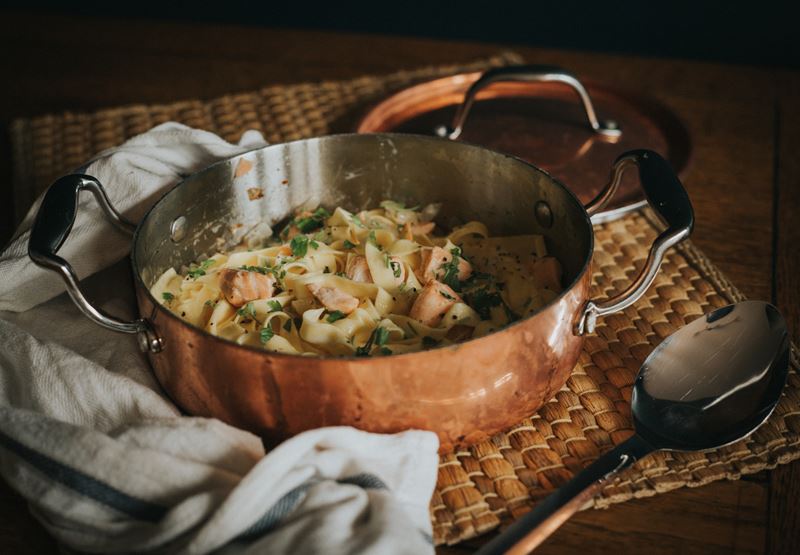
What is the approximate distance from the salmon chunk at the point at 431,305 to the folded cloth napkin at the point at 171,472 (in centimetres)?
25

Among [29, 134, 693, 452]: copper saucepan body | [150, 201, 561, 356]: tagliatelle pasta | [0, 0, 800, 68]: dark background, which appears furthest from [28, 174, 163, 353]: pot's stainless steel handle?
[0, 0, 800, 68]: dark background

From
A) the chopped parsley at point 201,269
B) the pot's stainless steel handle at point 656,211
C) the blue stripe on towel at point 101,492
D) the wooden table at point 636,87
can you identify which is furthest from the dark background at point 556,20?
the blue stripe on towel at point 101,492

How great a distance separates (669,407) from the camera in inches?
42.8

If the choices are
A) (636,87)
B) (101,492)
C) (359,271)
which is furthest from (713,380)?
(636,87)

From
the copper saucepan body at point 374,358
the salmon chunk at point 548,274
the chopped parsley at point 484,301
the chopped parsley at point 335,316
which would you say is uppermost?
the copper saucepan body at point 374,358

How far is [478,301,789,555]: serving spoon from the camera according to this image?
39.8 inches

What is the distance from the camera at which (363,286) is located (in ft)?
4.15

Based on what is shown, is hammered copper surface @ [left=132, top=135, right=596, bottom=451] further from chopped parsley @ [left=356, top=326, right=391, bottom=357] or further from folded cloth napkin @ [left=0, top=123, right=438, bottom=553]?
chopped parsley @ [left=356, top=326, right=391, bottom=357]

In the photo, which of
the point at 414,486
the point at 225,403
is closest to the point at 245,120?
the point at 225,403

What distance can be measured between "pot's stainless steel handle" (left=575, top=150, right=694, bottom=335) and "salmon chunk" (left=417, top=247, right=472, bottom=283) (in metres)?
0.21

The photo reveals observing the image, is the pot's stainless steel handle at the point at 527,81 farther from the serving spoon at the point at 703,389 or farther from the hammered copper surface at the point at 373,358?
the serving spoon at the point at 703,389

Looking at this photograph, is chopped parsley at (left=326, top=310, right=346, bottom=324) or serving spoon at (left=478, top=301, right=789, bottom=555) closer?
serving spoon at (left=478, top=301, right=789, bottom=555)

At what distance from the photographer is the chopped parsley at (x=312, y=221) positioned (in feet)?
4.76

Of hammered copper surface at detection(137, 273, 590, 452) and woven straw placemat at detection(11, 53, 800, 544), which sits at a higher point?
hammered copper surface at detection(137, 273, 590, 452)
